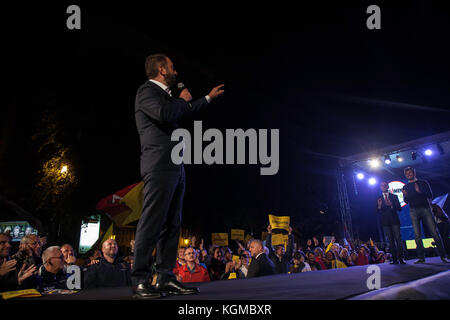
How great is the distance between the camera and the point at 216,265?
7.50 m

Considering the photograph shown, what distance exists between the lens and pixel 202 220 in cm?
1959

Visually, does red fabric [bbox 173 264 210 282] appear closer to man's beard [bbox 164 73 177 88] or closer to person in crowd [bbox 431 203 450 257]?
man's beard [bbox 164 73 177 88]

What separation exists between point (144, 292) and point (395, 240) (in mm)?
5393

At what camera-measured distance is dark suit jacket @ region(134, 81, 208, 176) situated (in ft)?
6.72

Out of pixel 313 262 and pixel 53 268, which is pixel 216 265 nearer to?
pixel 313 262

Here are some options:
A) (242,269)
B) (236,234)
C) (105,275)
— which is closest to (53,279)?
(105,275)

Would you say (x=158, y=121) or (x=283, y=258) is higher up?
(x=158, y=121)

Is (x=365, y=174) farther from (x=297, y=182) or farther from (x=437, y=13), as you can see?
(x=437, y=13)

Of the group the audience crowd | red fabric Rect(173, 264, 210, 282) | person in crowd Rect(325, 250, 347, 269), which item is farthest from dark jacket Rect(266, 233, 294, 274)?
red fabric Rect(173, 264, 210, 282)

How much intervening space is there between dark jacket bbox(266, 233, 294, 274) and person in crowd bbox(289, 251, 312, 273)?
15cm

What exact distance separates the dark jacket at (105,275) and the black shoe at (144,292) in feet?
10.2

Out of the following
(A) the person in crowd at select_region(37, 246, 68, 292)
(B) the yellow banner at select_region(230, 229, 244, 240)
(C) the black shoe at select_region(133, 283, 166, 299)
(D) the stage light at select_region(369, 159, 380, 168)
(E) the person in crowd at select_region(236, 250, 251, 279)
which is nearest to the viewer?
(C) the black shoe at select_region(133, 283, 166, 299)

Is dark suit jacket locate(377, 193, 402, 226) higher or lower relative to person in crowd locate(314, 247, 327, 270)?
higher
